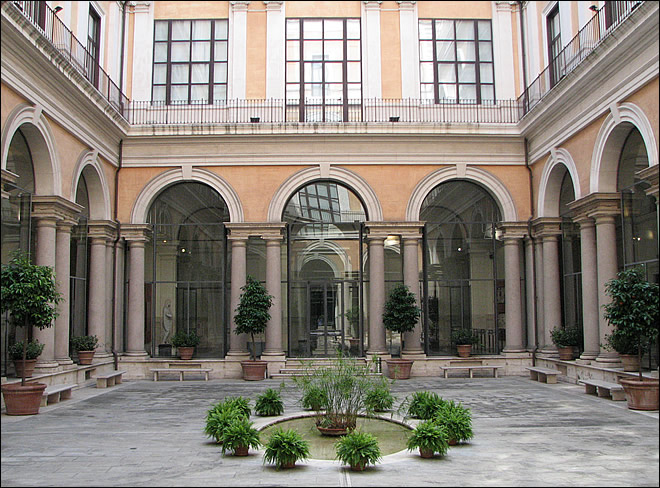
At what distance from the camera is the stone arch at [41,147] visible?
527 inches

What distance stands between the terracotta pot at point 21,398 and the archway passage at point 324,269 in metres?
8.61

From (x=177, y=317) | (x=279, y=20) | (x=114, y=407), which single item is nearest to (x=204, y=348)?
(x=177, y=317)

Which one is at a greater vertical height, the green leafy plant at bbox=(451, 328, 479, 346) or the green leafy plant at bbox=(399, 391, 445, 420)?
the green leafy plant at bbox=(451, 328, 479, 346)

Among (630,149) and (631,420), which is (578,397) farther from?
(630,149)

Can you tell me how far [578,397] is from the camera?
14.0 m

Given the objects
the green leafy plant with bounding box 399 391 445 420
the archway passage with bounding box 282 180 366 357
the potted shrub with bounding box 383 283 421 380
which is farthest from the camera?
the archway passage with bounding box 282 180 366 357

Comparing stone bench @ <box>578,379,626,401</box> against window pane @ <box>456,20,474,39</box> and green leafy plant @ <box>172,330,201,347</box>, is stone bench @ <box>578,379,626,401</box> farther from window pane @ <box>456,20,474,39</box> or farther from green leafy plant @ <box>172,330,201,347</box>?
window pane @ <box>456,20,474,39</box>

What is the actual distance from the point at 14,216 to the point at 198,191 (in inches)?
263

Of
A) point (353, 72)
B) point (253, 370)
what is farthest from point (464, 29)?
point (253, 370)

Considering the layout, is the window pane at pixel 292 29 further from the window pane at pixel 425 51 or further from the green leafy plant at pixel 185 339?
the green leafy plant at pixel 185 339

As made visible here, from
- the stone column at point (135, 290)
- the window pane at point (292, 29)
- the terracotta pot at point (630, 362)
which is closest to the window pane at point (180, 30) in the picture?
the window pane at point (292, 29)

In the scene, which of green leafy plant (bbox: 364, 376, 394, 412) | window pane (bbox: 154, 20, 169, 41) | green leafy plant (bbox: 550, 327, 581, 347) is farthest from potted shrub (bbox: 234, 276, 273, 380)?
window pane (bbox: 154, 20, 169, 41)

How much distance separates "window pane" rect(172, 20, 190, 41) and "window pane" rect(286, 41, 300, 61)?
319 centimetres

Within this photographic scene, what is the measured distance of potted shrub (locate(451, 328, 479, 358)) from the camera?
62.2 feet
